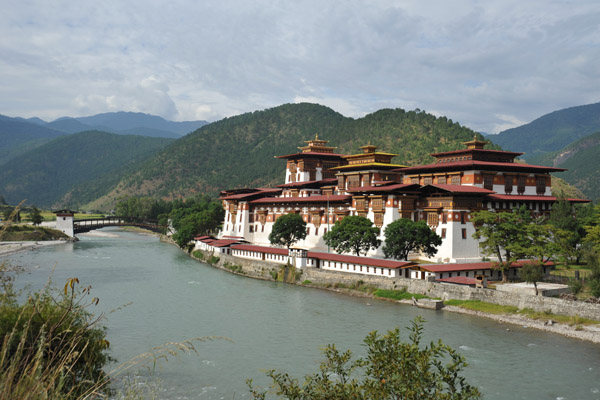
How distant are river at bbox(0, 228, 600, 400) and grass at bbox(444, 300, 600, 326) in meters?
2.13

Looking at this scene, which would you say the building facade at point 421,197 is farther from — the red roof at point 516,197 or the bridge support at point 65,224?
the bridge support at point 65,224

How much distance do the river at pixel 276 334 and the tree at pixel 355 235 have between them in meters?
7.41

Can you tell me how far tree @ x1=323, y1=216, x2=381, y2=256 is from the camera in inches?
2490

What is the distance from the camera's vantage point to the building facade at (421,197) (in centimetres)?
6244

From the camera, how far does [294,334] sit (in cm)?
3969

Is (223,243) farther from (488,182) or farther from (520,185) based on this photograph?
(520,185)

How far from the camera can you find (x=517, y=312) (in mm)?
44500

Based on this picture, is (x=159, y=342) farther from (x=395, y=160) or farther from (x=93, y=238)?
(x=395, y=160)

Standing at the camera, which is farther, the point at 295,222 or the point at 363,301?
the point at 295,222

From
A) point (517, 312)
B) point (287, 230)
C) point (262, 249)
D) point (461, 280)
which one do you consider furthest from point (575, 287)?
point (262, 249)

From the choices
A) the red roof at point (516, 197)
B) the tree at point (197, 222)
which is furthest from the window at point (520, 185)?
the tree at point (197, 222)

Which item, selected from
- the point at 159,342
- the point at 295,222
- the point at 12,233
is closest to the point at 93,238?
the point at 12,233

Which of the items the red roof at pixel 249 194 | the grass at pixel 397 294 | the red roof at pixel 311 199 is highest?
the red roof at pixel 249 194

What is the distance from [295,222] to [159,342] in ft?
137
